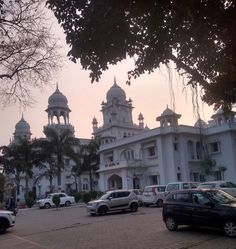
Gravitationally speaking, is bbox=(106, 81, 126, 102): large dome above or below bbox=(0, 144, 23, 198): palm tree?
above

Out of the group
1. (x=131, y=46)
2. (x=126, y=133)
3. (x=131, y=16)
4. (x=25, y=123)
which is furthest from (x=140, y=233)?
(x=25, y=123)

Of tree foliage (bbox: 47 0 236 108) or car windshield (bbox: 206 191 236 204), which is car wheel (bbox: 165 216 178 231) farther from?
tree foliage (bbox: 47 0 236 108)

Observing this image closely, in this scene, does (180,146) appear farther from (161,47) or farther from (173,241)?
(161,47)

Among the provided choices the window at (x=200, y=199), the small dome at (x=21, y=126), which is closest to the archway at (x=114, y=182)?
the small dome at (x=21, y=126)

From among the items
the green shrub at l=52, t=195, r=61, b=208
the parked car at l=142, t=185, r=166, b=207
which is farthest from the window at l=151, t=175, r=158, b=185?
the parked car at l=142, t=185, r=166, b=207

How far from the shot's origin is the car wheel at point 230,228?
12.4 meters

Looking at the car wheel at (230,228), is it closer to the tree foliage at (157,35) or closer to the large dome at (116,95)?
the tree foliage at (157,35)

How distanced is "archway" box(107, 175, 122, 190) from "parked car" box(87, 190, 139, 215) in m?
26.8

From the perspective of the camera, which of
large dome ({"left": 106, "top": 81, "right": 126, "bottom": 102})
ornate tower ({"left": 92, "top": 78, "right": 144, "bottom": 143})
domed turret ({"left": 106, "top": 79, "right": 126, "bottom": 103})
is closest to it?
ornate tower ({"left": 92, "top": 78, "right": 144, "bottom": 143})

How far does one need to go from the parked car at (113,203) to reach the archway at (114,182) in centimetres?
2678

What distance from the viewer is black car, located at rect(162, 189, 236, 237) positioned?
12.6 metres

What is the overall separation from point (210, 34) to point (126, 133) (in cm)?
6425

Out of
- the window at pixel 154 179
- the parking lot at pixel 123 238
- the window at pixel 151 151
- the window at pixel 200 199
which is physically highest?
the window at pixel 151 151

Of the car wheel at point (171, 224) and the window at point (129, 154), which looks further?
the window at point (129, 154)
